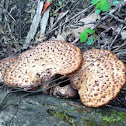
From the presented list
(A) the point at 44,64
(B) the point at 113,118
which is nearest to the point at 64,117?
(B) the point at 113,118

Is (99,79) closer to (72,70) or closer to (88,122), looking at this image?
(72,70)

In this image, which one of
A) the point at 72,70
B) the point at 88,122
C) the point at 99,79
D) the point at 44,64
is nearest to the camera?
the point at 88,122

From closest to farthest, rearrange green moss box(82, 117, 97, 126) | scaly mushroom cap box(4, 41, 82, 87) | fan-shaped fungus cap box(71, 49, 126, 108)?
green moss box(82, 117, 97, 126), fan-shaped fungus cap box(71, 49, 126, 108), scaly mushroom cap box(4, 41, 82, 87)

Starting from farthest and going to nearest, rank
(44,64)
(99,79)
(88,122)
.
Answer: (44,64)
(99,79)
(88,122)

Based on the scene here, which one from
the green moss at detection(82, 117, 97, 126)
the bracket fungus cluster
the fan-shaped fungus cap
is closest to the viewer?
the green moss at detection(82, 117, 97, 126)

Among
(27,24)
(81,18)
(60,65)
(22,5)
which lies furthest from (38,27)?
(60,65)

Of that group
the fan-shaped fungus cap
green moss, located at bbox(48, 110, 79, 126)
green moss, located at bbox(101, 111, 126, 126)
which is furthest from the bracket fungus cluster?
green moss, located at bbox(48, 110, 79, 126)

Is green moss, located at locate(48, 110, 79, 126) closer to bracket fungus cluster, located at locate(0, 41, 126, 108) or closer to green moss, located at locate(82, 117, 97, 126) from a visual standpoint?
green moss, located at locate(82, 117, 97, 126)

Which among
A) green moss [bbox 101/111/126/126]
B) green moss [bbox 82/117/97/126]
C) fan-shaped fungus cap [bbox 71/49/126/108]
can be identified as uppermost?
fan-shaped fungus cap [bbox 71/49/126/108]
